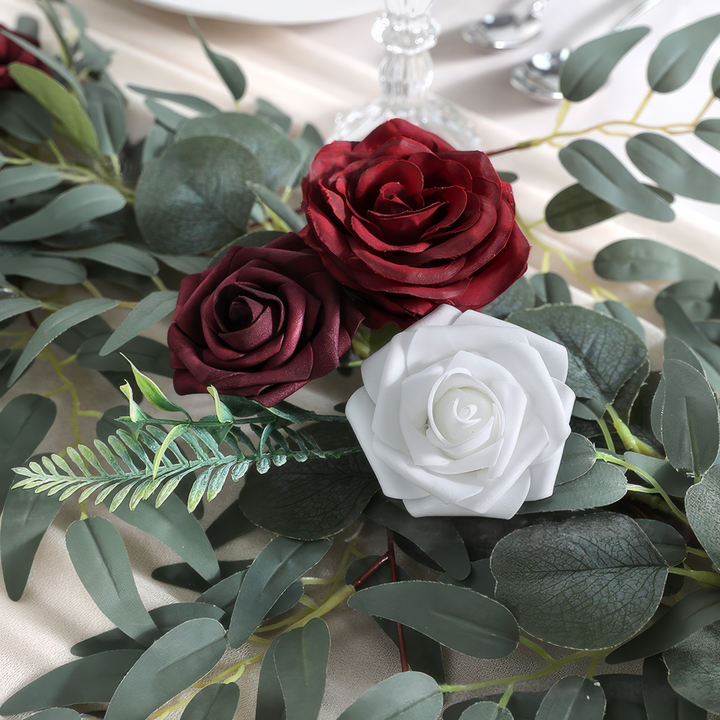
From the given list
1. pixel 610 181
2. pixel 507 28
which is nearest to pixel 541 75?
pixel 507 28

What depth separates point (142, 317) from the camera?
271 millimetres

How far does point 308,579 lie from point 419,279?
13 centimetres

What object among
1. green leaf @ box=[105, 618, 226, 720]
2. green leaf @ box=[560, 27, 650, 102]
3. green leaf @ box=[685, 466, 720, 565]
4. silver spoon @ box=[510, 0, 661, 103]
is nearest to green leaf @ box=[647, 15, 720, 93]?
green leaf @ box=[560, 27, 650, 102]

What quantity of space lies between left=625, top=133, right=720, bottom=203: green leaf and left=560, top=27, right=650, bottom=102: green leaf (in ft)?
0.13

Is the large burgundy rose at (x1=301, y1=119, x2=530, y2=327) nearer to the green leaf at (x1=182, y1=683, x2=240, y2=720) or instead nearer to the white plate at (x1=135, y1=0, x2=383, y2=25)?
the green leaf at (x1=182, y1=683, x2=240, y2=720)

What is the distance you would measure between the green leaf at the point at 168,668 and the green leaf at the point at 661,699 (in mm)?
142

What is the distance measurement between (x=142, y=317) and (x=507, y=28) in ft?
1.24

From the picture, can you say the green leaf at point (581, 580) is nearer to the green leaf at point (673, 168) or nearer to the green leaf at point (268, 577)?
the green leaf at point (268, 577)

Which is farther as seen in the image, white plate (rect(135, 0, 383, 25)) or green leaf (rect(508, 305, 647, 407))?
white plate (rect(135, 0, 383, 25))

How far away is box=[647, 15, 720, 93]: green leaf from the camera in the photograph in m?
0.35

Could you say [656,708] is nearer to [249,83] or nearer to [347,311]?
[347,311]

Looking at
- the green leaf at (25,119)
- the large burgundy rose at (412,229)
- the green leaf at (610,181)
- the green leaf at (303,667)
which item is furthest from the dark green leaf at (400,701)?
the green leaf at (25,119)

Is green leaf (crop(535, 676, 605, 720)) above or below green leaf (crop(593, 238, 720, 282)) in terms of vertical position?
below

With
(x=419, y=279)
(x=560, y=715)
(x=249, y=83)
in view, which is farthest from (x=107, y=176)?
(x=560, y=715)
